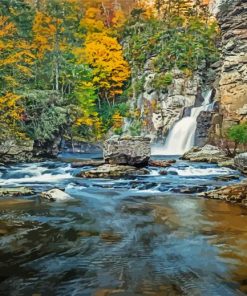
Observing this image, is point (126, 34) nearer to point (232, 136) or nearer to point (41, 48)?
point (41, 48)

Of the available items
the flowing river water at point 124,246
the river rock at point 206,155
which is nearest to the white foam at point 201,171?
the river rock at point 206,155

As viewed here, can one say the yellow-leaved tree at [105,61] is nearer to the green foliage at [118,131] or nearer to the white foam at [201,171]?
the green foliage at [118,131]

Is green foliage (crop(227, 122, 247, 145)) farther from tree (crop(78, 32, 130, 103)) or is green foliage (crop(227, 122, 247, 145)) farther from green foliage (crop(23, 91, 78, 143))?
tree (crop(78, 32, 130, 103))

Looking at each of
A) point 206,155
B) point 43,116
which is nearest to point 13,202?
point 43,116

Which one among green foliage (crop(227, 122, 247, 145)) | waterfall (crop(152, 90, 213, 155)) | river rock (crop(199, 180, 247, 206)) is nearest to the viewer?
river rock (crop(199, 180, 247, 206))

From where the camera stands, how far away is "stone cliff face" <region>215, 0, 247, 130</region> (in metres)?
24.1

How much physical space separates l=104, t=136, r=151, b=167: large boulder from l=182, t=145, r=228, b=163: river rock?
4.07 metres

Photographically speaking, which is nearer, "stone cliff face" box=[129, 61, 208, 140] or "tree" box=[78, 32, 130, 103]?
"stone cliff face" box=[129, 61, 208, 140]

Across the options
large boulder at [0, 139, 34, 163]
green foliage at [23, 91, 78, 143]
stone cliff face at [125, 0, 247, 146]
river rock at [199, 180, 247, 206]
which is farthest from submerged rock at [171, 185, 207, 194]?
stone cliff face at [125, 0, 247, 146]

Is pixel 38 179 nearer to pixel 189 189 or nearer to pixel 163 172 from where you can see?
pixel 163 172

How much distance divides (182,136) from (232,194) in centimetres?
1643

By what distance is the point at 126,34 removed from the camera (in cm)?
3653

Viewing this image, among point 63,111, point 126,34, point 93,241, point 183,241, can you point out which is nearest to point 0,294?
point 93,241

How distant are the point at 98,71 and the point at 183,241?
2680 centimetres
